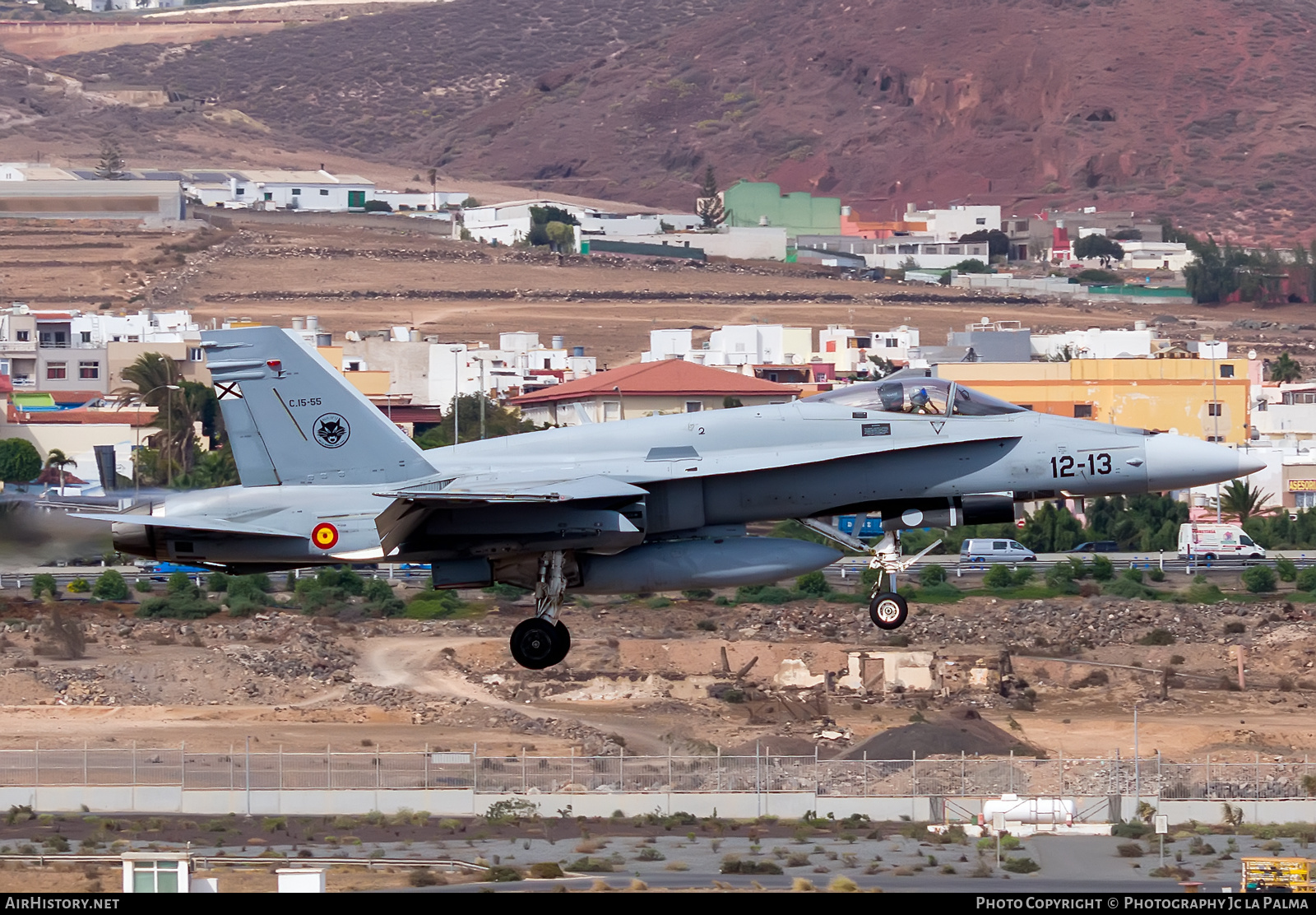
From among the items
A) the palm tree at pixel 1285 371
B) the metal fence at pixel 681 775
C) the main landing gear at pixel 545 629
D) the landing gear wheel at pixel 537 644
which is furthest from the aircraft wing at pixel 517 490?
the palm tree at pixel 1285 371

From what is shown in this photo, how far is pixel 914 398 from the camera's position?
102 feet

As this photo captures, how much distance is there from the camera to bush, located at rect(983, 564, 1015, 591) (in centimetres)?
8169

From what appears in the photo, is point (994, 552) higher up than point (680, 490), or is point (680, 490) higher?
point (680, 490)

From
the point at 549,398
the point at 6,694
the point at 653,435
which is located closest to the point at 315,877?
the point at 653,435

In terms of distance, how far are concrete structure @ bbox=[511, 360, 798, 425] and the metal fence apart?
43.1 metres

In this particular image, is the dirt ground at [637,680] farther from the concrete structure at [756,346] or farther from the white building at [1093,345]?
the concrete structure at [756,346]

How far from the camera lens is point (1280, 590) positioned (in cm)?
8125

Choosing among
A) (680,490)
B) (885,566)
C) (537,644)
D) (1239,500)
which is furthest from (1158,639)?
(537,644)

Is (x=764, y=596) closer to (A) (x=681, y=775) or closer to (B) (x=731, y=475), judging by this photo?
(A) (x=681, y=775)

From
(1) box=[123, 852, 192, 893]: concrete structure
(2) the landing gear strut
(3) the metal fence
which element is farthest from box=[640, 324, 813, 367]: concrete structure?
(2) the landing gear strut

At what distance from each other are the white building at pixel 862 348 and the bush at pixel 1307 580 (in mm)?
52760

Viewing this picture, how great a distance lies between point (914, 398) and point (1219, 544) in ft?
202

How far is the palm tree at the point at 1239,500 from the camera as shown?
98188mm

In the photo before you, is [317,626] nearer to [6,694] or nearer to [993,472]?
[6,694]
